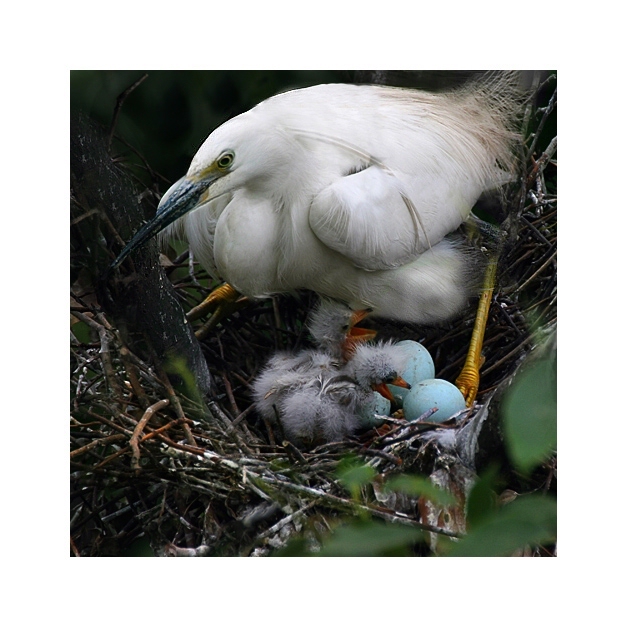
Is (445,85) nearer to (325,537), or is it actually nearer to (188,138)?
(188,138)

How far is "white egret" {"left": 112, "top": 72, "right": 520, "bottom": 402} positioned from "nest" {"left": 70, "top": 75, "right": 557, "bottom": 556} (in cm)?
12

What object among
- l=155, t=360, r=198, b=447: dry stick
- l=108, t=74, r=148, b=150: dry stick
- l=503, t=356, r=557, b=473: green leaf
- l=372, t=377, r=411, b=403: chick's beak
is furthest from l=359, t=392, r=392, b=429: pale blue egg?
l=108, t=74, r=148, b=150: dry stick

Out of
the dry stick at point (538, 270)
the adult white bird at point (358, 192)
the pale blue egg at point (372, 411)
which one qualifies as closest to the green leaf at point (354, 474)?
the pale blue egg at point (372, 411)

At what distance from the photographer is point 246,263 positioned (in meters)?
1.73

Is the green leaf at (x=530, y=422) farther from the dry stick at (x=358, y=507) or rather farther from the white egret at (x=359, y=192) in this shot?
Answer: the white egret at (x=359, y=192)

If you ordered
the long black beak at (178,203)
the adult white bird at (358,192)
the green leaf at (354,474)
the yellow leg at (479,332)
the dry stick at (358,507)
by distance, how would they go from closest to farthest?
the green leaf at (354,474)
the dry stick at (358,507)
the long black beak at (178,203)
the adult white bird at (358,192)
the yellow leg at (479,332)

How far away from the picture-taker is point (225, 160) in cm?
159

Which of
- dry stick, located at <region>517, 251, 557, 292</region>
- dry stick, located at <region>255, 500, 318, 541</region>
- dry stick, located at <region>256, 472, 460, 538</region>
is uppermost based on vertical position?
dry stick, located at <region>517, 251, 557, 292</region>

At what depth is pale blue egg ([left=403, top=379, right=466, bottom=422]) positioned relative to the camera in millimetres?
1622

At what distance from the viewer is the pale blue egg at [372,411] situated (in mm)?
1707

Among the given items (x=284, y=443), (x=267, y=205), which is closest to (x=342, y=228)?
(x=267, y=205)

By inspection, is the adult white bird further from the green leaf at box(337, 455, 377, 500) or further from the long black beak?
the green leaf at box(337, 455, 377, 500)

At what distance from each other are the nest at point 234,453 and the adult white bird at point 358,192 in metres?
0.13

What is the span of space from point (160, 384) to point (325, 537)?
1.66 feet
